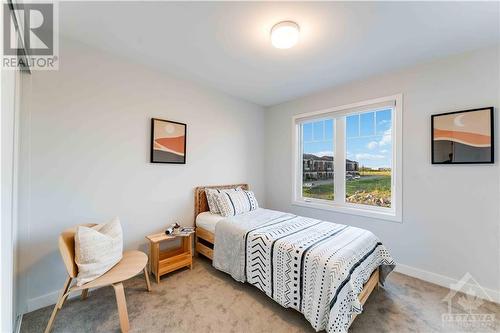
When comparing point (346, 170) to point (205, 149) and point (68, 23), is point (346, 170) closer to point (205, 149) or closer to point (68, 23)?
point (205, 149)

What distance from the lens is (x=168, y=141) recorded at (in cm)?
259

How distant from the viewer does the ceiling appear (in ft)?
5.03

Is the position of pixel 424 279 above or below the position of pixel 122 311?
below

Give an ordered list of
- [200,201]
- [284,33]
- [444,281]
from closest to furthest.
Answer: [284,33] → [444,281] → [200,201]

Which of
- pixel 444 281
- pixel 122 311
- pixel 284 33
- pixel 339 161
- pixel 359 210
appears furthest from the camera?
pixel 339 161

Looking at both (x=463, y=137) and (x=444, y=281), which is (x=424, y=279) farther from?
(x=463, y=137)

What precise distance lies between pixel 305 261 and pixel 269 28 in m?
2.00

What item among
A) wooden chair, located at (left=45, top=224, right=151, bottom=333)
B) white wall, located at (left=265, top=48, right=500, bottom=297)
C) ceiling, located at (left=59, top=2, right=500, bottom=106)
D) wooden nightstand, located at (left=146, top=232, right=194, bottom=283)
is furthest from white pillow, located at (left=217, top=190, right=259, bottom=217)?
ceiling, located at (left=59, top=2, right=500, bottom=106)

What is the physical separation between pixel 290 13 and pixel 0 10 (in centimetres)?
167

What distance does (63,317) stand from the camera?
5.43ft

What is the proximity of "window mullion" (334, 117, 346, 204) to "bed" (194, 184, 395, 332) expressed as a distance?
0.93 meters

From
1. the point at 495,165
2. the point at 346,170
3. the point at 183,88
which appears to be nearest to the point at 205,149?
the point at 183,88

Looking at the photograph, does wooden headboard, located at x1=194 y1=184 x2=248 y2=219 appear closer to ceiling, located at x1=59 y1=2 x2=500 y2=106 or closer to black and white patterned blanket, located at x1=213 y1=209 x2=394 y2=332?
black and white patterned blanket, located at x1=213 y1=209 x2=394 y2=332

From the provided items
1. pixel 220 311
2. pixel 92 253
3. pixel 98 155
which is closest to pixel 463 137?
pixel 220 311
